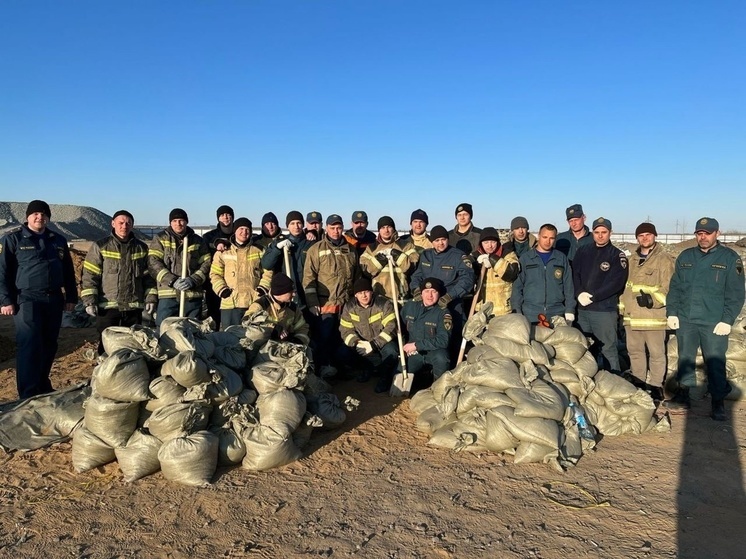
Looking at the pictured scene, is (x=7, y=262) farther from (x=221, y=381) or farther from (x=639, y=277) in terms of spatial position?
(x=639, y=277)

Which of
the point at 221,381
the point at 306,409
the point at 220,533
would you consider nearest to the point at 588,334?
the point at 306,409

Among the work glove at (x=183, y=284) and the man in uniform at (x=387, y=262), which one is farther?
the man in uniform at (x=387, y=262)

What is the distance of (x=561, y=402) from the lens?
4586 millimetres

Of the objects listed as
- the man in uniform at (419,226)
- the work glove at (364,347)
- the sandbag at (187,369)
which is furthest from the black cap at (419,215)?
the sandbag at (187,369)

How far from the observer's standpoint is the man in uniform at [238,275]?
6.30 meters

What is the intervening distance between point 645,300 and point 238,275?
15.8ft

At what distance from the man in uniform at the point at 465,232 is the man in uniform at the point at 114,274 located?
4252 millimetres

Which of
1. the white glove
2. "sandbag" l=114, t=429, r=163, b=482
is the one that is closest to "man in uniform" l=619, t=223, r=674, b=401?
the white glove

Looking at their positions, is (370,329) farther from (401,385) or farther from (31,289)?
(31,289)

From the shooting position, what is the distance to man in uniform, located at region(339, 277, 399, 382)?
249 inches

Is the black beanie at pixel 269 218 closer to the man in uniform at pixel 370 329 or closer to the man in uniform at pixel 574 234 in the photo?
the man in uniform at pixel 370 329

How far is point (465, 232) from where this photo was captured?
739 centimetres

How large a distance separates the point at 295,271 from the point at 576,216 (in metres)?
3.83

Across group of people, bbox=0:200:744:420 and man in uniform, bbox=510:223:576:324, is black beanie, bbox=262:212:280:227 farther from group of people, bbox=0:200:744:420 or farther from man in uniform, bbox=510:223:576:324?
man in uniform, bbox=510:223:576:324
